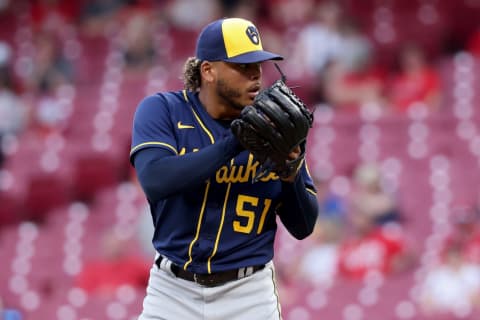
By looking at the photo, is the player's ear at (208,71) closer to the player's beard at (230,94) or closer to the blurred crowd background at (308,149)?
the player's beard at (230,94)

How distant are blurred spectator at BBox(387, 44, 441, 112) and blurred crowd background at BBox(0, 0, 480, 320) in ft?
0.05

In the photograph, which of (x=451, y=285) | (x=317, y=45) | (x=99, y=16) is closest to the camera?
(x=451, y=285)

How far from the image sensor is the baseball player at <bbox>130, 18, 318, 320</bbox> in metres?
3.62

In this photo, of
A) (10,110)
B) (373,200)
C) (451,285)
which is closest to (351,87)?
(373,200)

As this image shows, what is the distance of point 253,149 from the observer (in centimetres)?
342

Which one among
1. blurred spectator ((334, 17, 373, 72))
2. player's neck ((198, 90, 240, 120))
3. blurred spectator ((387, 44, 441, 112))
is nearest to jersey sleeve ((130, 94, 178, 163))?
player's neck ((198, 90, 240, 120))

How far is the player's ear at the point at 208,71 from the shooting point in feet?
12.1

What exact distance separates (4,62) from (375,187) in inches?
161

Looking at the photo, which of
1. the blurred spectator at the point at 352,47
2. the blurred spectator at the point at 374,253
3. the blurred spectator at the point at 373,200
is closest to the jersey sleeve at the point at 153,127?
the blurred spectator at the point at 374,253

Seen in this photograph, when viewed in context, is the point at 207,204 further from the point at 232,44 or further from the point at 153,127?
the point at 232,44

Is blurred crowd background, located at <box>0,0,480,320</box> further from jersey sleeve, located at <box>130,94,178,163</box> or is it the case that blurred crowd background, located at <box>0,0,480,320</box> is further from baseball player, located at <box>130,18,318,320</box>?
jersey sleeve, located at <box>130,94,178,163</box>

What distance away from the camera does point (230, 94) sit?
3.64 meters

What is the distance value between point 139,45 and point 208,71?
243 inches

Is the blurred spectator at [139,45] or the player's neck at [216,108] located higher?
the blurred spectator at [139,45]
